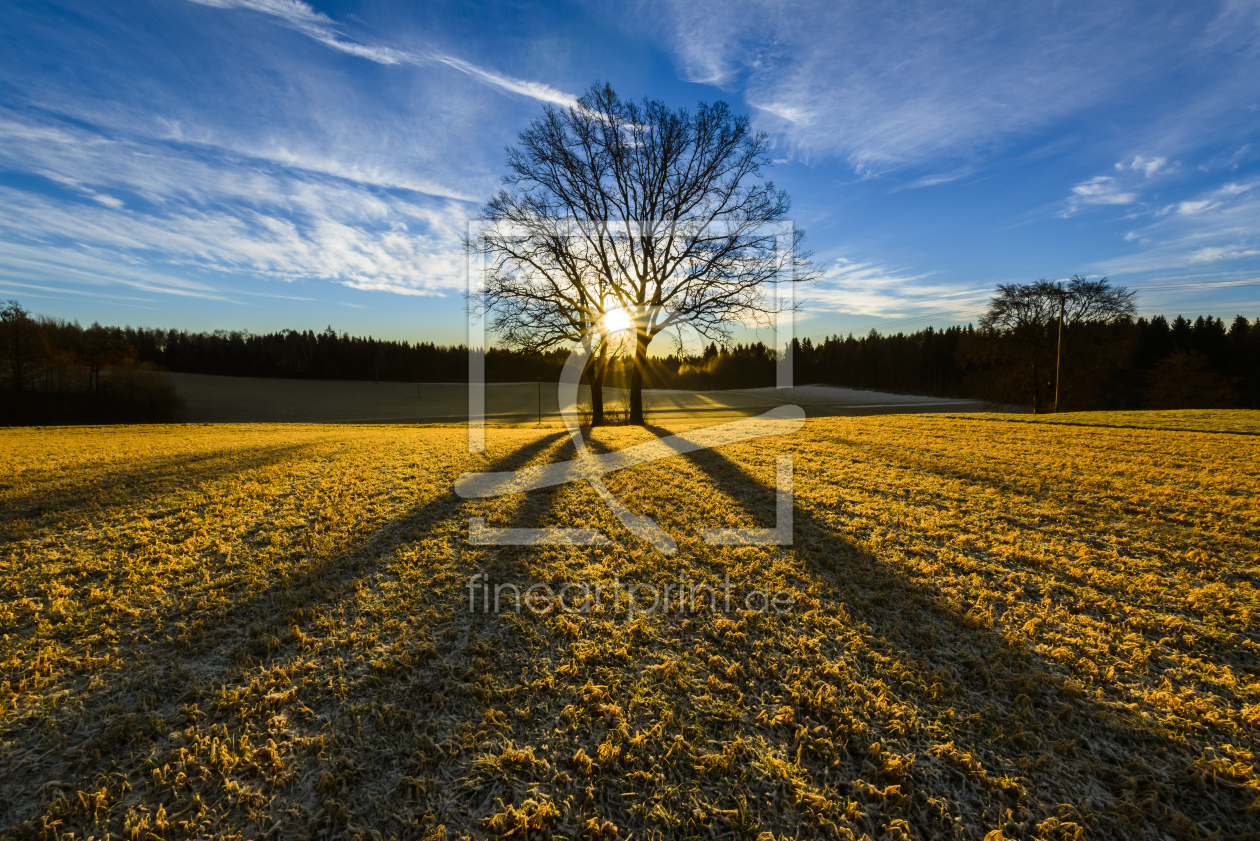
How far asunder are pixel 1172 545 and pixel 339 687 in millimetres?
7391

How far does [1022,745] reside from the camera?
2410 mm

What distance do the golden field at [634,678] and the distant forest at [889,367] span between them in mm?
12732

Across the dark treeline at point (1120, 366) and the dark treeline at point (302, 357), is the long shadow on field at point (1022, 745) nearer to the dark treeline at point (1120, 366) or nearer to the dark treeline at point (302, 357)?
the dark treeline at point (1120, 366)

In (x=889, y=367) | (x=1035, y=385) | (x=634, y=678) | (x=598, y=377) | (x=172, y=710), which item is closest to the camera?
(x=172, y=710)

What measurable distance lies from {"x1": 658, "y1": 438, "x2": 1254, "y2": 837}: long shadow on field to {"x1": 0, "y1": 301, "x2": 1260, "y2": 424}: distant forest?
46.5 ft

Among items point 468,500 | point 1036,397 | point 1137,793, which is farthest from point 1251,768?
point 1036,397

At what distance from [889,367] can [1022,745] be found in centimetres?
7987

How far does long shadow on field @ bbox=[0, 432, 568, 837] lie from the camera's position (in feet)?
6.86

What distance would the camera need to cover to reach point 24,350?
3609 centimetres

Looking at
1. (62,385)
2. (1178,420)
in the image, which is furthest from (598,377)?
(62,385)

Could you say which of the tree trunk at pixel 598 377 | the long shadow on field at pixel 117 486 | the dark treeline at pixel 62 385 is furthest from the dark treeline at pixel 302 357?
the long shadow on field at pixel 117 486

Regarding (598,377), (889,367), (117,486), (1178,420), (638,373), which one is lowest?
(117,486)

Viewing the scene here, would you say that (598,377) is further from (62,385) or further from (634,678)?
(62,385)

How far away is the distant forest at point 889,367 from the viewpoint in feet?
113
